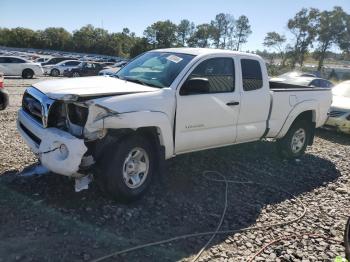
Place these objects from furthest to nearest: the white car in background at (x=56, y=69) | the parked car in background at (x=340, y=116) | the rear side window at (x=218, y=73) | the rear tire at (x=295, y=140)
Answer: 1. the white car in background at (x=56, y=69)
2. the parked car in background at (x=340, y=116)
3. the rear tire at (x=295, y=140)
4. the rear side window at (x=218, y=73)

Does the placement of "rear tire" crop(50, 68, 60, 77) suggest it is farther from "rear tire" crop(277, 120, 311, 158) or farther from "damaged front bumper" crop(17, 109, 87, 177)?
"damaged front bumper" crop(17, 109, 87, 177)

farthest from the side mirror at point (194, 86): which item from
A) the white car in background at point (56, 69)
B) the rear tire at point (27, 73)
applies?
the white car in background at point (56, 69)

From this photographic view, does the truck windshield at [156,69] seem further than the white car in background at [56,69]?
No

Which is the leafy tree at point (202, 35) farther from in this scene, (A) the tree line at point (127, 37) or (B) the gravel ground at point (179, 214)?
(B) the gravel ground at point (179, 214)

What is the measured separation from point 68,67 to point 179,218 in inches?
1063

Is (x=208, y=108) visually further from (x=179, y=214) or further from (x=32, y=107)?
(x=32, y=107)

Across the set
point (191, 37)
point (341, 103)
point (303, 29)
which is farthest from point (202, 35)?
point (341, 103)

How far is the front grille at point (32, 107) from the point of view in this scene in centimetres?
482

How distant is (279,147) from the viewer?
746 cm

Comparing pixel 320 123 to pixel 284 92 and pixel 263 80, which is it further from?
pixel 263 80

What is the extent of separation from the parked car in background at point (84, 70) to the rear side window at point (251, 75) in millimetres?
24063

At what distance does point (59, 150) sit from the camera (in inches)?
171

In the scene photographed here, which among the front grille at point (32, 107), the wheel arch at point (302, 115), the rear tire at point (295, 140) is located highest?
the front grille at point (32, 107)

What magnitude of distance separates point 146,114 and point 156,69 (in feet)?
3.80
